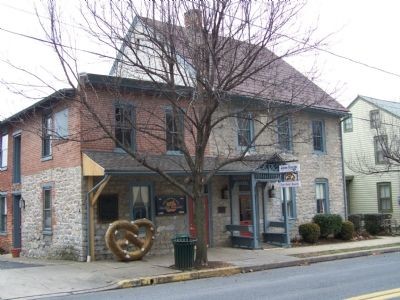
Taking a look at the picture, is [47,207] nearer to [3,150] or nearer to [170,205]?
[170,205]

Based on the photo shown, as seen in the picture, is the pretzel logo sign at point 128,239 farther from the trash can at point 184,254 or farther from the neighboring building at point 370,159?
the neighboring building at point 370,159

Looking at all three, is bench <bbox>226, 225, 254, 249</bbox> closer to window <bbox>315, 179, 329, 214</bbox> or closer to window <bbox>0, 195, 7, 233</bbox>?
window <bbox>315, 179, 329, 214</bbox>

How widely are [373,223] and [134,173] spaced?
14.4 metres

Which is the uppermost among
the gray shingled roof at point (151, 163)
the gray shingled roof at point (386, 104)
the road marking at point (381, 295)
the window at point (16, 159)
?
the gray shingled roof at point (386, 104)

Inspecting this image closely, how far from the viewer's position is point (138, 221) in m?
15.8

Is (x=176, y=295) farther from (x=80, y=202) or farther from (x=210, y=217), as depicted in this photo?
(x=210, y=217)

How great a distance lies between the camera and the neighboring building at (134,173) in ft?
52.7

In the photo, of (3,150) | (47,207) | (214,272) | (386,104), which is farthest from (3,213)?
(386,104)

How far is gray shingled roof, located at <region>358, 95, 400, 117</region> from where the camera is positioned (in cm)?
3300

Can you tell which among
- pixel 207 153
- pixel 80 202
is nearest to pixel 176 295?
pixel 80 202

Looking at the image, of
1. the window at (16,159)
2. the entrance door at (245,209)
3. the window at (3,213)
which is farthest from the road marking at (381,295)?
the window at (3,213)

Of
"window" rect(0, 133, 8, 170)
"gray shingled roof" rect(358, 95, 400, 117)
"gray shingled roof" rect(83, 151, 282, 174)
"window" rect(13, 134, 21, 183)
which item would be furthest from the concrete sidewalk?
"gray shingled roof" rect(358, 95, 400, 117)

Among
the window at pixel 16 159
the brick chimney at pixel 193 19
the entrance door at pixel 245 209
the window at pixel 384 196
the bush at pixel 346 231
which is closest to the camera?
the brick chimney at pixel 193 19

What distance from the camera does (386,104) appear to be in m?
34.7
